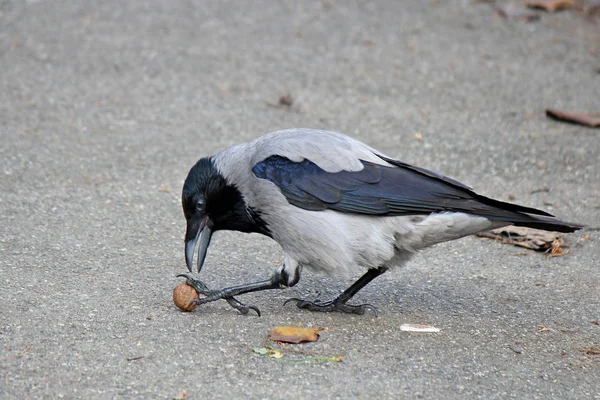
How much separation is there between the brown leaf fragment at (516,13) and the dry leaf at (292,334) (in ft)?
25.9

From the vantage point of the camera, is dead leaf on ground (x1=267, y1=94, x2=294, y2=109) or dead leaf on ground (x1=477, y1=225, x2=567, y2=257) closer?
dead leaf on ground (x1=477, y1=225, x2=567, y2=257)

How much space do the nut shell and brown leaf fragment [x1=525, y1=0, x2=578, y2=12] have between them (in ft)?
27.5

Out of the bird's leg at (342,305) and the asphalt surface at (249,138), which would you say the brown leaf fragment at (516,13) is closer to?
the asphalt surface at (249,138)

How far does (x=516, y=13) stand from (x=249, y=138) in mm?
5359

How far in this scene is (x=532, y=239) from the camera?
5871 mm

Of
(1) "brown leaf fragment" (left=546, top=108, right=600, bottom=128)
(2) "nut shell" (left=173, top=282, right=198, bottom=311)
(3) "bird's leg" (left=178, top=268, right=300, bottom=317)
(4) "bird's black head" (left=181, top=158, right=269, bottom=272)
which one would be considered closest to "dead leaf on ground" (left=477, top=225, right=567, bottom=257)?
(3) "bird's leg" (left=178, top=268, right=300, bottom=317)

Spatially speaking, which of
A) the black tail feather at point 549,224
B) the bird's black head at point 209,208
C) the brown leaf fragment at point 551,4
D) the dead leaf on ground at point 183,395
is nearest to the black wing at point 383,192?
the black tail feather at point 549,224

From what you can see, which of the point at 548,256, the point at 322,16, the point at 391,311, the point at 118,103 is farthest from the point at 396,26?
the point at 391,311

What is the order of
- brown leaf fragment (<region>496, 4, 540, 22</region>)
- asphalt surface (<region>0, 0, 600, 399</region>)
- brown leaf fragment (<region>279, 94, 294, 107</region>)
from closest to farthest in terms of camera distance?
asphalt surface (<region>0, 0, 600, 399</region>), brown leaf fragment (<region>279, 94, 294, 107</region>), brown leaf fragment (<region>496, 4, 540, 22</region>)

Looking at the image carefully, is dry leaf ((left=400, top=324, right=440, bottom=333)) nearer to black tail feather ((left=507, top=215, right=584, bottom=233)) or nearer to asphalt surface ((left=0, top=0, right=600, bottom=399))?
asphalt surface ((left=0, top=0, right=600, bottom=399))

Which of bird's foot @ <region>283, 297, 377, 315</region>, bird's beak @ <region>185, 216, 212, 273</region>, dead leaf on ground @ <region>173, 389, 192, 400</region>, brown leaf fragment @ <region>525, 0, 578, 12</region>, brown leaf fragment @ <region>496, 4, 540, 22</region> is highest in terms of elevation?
brown leaf fragment @ <region>525, 0, 578, 12</region>

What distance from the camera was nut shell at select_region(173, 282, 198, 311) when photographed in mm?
4477

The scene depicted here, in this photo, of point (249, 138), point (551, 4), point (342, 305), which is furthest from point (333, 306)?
point (551, 4)

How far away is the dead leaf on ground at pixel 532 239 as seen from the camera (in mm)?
5777
